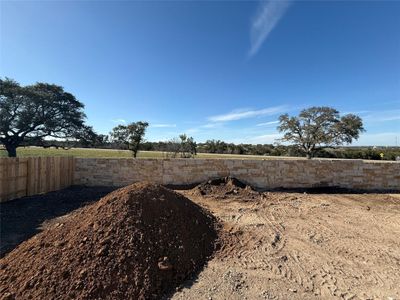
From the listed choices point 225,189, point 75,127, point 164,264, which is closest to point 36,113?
point 75,127

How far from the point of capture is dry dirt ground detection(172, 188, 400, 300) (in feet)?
10.3

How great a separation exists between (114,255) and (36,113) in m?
21.7

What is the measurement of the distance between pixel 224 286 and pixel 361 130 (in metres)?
34.5

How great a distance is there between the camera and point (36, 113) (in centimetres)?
2052

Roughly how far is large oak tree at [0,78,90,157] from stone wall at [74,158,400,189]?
47.8 ft

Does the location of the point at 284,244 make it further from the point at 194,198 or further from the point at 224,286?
the point at 194,198

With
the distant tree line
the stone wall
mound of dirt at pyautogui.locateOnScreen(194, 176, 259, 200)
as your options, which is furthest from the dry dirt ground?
the distant tree line

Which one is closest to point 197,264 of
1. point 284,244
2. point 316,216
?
point 284,244

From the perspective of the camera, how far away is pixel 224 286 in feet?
10.5

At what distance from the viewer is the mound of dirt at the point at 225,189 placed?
8555 mm

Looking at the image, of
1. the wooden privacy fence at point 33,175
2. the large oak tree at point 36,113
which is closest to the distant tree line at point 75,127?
the large oak tree at point 36,113

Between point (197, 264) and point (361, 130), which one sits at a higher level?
point (361, 130)

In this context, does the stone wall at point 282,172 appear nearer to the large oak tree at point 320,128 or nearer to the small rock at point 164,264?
the small rock at point 164,264

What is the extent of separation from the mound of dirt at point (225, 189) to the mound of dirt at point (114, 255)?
3.95 metres
